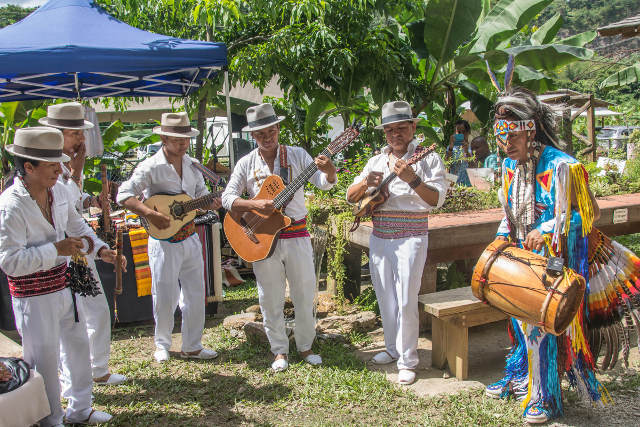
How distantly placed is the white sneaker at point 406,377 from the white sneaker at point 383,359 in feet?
1.15

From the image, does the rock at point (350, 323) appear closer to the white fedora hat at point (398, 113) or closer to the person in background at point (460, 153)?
the white fedora hat at point (398, 113)

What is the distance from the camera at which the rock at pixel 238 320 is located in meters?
5.28

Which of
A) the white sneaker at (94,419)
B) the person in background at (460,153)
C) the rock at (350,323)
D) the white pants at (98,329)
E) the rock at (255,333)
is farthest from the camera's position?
the person in background at (460,153)

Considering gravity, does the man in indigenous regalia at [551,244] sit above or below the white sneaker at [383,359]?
above

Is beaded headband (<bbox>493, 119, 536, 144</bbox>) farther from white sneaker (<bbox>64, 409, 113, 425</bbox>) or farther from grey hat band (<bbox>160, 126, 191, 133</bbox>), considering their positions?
white sneaker (<bbox>64, 409, 113, 425</bbox>)

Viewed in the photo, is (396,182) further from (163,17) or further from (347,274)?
(163,17)

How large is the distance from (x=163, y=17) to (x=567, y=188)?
7.02 metres

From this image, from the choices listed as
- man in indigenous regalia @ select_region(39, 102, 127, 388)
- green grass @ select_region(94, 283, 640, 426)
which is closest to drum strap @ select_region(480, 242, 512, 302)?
green grass @ select_region(94, 283, 640, 426)

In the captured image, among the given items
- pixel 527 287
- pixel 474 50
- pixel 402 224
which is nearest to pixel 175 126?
pixel 402 224

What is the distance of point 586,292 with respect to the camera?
3410mm

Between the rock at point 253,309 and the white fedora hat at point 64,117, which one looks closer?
the white fedora hat at point 64,117

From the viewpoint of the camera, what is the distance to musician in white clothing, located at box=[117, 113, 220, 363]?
451 cm

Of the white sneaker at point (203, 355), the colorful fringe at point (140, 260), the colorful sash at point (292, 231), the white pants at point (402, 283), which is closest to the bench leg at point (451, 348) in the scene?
the white pants at point (402, 283)

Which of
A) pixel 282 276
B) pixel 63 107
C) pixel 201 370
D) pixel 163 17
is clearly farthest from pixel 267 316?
pixel 163 17
